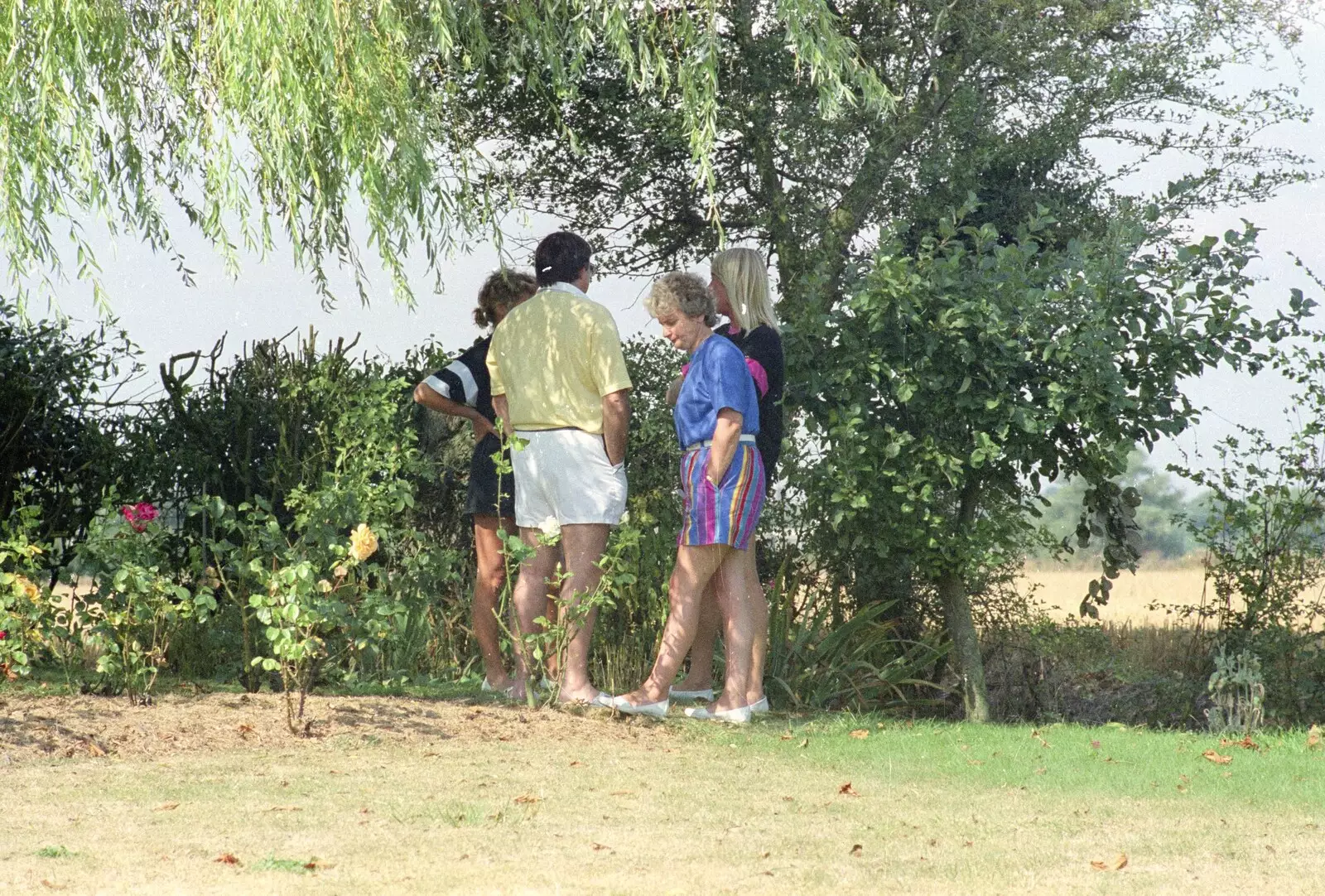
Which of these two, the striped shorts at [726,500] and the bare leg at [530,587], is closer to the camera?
the striped shorts at [726,500]

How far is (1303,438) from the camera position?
809 cm

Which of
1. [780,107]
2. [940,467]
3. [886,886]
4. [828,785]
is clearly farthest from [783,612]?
[780,107]

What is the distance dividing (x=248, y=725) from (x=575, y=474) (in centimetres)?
170

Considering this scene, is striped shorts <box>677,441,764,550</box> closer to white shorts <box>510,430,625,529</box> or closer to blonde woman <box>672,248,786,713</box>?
blonde woman <box>672,248,786,713</box>

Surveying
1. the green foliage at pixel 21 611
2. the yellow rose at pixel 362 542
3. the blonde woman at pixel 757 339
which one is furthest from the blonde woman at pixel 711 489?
the green foliage at pixel 21 611

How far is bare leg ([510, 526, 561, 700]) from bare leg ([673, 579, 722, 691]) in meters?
0.76

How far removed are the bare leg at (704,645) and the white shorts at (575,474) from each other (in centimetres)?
76

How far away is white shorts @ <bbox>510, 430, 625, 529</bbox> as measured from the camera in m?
6.23

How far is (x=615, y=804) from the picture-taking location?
4.75m

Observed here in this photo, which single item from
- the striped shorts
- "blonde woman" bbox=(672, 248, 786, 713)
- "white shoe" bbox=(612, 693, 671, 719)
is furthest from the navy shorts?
"blonde woman" bbox=(672, 248, 786, 713)

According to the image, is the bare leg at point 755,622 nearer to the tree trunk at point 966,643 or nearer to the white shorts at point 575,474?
the white shorts at point 575,474

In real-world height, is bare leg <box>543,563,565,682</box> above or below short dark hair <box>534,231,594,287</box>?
below

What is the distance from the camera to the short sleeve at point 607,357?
615 centimetres

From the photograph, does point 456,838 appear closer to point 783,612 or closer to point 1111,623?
point 783,612
